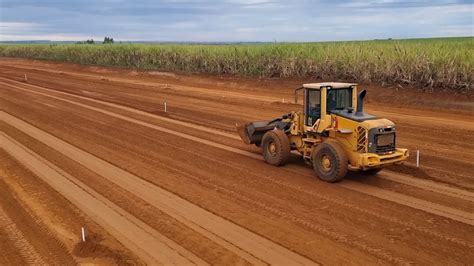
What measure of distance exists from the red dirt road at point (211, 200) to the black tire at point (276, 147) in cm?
22

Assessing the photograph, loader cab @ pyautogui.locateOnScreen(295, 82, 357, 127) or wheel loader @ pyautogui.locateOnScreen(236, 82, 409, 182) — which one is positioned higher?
loader cab @ pyautogui.locateOnScreen(295, 82, 357, 127)

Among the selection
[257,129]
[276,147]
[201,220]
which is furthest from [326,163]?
[201,220]

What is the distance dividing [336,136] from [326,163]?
2.05ft

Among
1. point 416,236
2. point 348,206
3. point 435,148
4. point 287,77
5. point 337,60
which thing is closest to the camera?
point 416,236

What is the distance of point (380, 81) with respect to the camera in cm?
2406

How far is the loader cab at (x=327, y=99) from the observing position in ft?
34.8

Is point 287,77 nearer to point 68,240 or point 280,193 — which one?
point 280,193

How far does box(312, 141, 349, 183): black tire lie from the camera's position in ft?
33.2

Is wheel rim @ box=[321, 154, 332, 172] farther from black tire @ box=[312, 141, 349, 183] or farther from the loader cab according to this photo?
the loader cab

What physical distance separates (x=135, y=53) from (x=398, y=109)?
32324mm

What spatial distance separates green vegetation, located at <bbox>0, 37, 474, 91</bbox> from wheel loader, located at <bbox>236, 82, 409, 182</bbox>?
12.1 meters

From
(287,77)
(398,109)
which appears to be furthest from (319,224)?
(287,77)

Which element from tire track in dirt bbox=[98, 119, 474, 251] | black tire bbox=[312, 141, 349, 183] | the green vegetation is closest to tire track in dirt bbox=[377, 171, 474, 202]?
black tire bbox=[312, 141, 349, 183]

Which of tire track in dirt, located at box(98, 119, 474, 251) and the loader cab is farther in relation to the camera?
the loader cab
